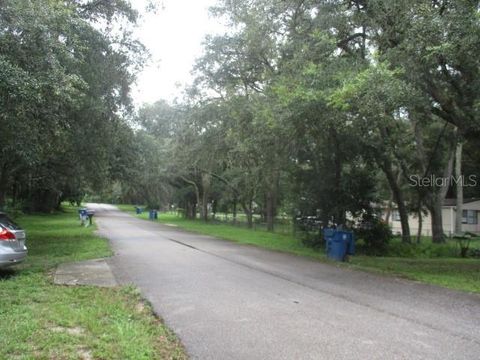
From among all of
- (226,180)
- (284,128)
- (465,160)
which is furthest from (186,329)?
(465,160)

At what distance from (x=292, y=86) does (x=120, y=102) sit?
6.33m

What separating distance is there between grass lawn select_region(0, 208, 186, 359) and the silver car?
41 centimetres

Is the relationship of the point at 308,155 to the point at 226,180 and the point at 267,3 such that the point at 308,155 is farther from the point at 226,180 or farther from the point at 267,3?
the point at 226,180

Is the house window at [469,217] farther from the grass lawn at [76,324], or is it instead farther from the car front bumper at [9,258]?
the car front bumper at [9,258]

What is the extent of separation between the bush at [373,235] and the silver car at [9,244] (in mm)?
14578

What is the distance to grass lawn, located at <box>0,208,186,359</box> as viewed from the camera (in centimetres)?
541

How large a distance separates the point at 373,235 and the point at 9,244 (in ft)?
50.4

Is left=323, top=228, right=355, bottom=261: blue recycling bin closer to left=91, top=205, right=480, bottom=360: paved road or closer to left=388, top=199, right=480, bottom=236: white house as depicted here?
left=91, top=205, right=480, bottom=360: paved road

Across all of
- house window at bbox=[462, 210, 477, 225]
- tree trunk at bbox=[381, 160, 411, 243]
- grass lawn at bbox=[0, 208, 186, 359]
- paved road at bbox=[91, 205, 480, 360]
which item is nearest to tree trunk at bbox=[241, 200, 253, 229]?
tree trunk at bbox=[381, 160, 411, 243]

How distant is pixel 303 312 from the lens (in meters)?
7.61

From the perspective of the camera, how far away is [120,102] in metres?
16.9

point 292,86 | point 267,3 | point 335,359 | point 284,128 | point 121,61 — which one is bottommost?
point 335,359

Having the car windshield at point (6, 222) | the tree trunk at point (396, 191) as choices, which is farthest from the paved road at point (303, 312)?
the tree trunk at point (396, 191)

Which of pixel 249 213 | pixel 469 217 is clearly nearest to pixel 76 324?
pixel 249 213
